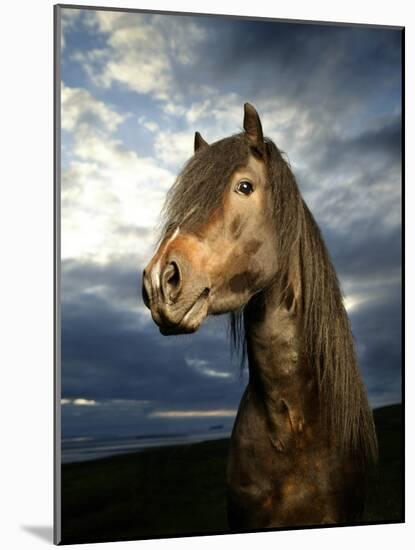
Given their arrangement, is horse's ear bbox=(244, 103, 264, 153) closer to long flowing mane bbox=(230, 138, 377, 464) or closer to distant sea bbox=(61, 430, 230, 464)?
long flowing mane bbox=(230, 138, 377, 464)

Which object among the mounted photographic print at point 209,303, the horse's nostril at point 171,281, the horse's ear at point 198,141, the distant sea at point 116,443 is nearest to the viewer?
the horse's nostril at point 171,281

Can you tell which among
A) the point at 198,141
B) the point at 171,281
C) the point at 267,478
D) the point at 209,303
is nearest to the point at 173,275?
the point at 171,281

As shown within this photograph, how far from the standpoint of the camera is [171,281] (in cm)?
334

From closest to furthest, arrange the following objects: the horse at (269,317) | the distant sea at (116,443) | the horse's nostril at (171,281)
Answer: the horse's nostril at (171,281)
the horse at (269,317)
the distant sea at (116,443)

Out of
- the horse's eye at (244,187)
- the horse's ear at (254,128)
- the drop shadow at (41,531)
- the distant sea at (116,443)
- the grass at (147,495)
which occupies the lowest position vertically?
the drop shadow at (41,531)

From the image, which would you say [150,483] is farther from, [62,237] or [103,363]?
[62,237]

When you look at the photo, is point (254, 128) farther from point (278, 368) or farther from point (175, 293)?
point (278, 368)

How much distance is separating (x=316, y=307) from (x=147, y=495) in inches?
43.0

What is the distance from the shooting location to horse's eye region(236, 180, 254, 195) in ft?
11.7

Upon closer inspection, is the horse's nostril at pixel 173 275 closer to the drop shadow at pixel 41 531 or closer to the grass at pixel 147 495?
the grass at pixel 147 495

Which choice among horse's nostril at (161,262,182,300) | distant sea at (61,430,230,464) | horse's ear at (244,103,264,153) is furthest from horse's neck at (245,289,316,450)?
horse's ear at (244,103,264,153)

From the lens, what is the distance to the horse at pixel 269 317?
11.3 ft

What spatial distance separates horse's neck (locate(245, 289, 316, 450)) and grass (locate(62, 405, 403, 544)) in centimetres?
34

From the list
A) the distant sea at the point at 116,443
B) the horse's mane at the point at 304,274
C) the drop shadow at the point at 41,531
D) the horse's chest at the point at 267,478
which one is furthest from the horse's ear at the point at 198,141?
the drop shadow at the point at 41,531
